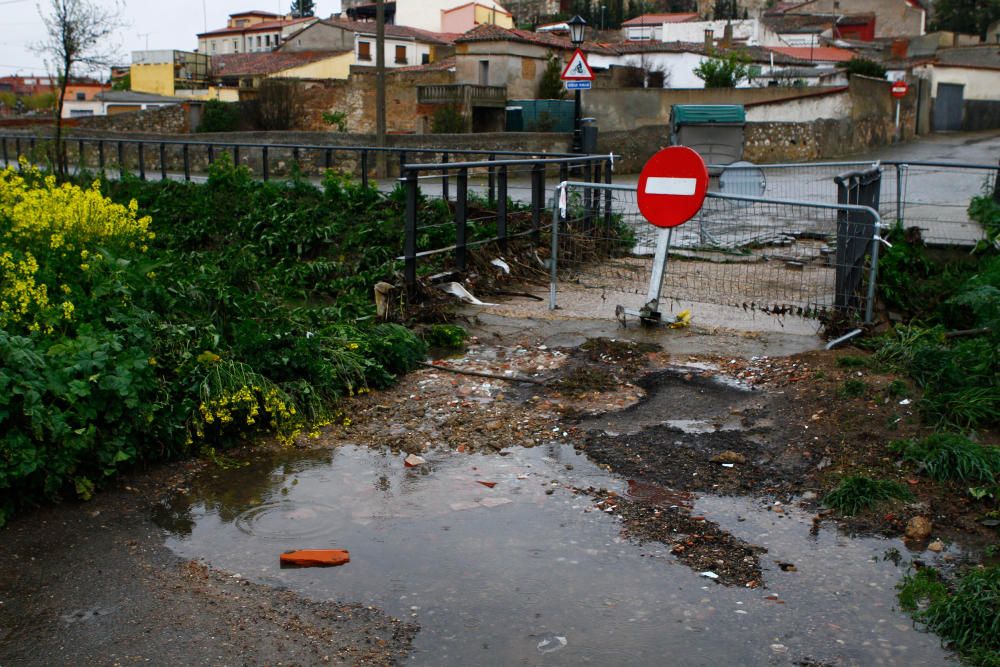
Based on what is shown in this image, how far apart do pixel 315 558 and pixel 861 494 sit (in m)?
2.59

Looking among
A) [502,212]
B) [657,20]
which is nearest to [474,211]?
[502,212]

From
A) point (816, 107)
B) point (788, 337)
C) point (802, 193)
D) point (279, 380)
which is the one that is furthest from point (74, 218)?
point (816, 107)

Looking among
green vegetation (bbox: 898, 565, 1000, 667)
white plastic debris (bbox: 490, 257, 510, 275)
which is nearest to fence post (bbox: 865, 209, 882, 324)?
green vegetation (bbox: 898, 565, 1000, 667)

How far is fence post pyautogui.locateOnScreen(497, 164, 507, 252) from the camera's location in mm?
10321

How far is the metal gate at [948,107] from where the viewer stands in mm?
43844

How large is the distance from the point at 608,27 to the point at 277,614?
8835cm

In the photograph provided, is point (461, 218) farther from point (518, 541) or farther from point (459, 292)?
point (518, 541)

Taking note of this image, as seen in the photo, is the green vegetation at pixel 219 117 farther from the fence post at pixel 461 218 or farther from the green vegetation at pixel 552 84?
the fence post at pixel 461 218

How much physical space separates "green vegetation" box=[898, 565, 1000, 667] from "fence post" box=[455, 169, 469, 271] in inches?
241

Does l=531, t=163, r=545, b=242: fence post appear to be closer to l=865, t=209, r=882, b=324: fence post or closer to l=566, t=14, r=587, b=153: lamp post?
l=865, t=209, r=882, b=324: fence post

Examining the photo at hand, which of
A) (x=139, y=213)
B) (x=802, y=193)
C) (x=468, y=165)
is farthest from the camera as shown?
(x=802, y=193)

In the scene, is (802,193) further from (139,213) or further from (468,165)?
(139,213)

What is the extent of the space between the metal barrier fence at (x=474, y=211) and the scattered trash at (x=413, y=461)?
335 cm

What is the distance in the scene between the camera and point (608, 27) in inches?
3425
